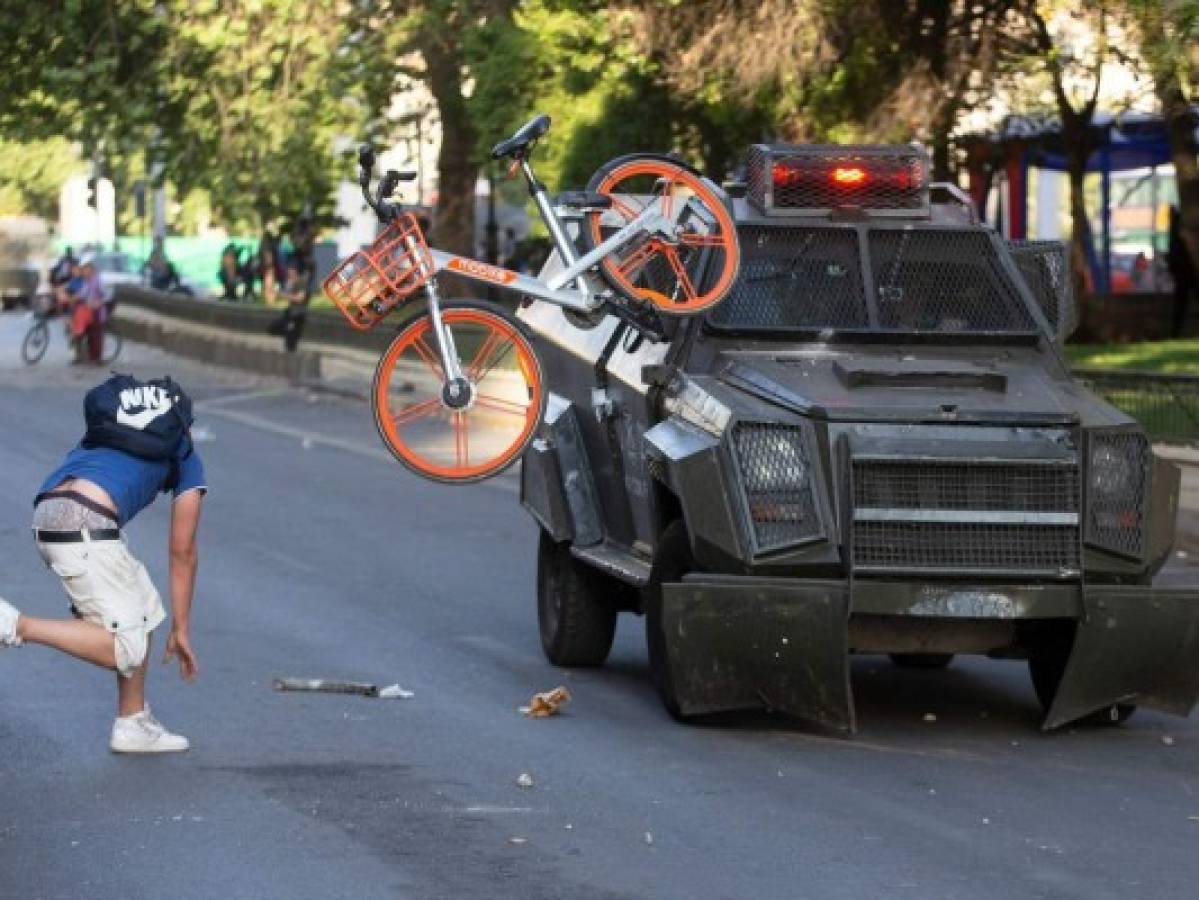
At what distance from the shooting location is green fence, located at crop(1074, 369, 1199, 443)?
2028 cm

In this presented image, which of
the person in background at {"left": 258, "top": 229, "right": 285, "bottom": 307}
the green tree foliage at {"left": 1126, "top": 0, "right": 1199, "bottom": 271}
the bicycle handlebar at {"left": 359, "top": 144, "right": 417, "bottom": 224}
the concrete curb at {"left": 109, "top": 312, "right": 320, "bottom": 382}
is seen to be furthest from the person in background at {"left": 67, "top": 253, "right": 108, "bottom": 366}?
the bicycle handlebar at {"left": 359, "top": 144, "right": 417, "bottom": 224}

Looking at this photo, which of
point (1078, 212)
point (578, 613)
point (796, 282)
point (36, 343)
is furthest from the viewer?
point (36, 343)

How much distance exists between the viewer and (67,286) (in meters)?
42.7

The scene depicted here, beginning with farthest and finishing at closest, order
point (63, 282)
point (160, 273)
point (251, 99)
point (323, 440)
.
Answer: point (160, 273), point (63, 282), point (251, 99), point (323, 440)

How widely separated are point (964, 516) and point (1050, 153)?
30.2 metres

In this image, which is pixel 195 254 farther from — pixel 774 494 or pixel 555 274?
pixel 774 494

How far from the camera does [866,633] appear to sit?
10.9m

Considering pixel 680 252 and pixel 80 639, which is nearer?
→ pixel 80 639

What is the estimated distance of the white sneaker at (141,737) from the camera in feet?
33.2

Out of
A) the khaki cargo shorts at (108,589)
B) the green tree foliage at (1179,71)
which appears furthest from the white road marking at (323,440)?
the khaki cargo shorts at (108,589)

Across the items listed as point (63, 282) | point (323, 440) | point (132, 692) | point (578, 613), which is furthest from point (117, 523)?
point (63, 282)

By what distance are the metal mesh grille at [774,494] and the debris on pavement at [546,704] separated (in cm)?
136

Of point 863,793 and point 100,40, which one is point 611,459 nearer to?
point 863,793

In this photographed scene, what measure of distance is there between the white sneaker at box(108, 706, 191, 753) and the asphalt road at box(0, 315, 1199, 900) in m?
0.10
